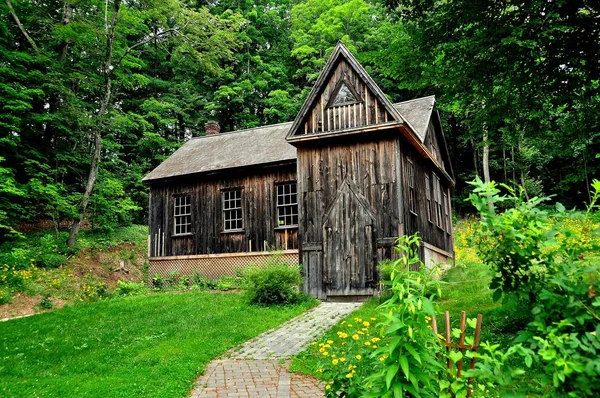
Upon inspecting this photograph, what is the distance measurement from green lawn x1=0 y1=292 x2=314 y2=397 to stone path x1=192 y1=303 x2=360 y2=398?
0.28 metres

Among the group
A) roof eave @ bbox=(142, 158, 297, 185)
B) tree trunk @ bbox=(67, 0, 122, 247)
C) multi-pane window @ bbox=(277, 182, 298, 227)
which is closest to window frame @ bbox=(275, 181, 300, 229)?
multi-pane window @ bbox=(277, 182, 298, 227)

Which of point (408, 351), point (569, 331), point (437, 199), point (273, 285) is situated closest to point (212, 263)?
point (273, 285)

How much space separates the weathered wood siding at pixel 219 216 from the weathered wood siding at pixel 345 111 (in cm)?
339

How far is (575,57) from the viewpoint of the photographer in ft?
25.8

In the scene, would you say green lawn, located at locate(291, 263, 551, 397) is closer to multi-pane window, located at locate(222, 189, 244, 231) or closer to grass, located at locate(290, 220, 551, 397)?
grass, located at locate(290, 220, 551, 397)

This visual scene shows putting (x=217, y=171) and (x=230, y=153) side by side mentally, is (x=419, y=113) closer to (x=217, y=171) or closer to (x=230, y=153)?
(x=230, y=153)

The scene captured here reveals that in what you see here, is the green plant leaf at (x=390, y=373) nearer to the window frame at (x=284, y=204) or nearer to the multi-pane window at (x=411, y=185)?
the multi-pane window at (x=411, y=185)

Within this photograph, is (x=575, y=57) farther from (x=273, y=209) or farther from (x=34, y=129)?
(x=34, y=129)

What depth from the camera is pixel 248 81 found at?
35.2 m

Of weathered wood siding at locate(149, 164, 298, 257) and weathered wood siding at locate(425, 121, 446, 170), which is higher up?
weathered wood siding at locate(425, 121, 446, 170)

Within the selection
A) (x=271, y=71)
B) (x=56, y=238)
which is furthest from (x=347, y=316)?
(x=271, y=71)

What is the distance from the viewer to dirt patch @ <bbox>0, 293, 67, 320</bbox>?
47.5 feet

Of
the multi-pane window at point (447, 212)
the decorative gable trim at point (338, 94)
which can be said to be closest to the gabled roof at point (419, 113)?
the decorative gable trim at point (338, 94)

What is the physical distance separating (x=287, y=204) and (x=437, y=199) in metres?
6.82
